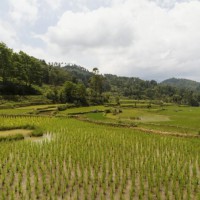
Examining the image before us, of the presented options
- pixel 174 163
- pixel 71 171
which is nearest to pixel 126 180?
pixel 71 171

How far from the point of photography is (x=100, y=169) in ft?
46.3

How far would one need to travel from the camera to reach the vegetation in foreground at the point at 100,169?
10.9 m

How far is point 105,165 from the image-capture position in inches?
573

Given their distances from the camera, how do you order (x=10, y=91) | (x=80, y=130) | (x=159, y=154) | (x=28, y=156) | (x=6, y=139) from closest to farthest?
(x=28, y=156), (x=159, y=154), (x=6, y=139), (x=80, y=130), (x=10, y=91)

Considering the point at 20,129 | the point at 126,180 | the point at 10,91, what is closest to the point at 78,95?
the point at 10,91

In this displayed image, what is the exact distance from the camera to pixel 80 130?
26.3 meters

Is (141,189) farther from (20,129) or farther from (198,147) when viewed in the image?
(20,129)

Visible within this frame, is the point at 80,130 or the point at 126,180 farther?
the point at 80,130

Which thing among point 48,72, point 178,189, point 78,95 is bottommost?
point 178,189

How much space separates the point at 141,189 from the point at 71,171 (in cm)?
457

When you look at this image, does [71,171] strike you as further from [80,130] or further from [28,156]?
[80,130]

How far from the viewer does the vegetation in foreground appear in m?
10.9

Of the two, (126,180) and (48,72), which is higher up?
(48,72)

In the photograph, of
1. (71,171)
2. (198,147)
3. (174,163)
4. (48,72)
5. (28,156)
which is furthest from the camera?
(48,72)
